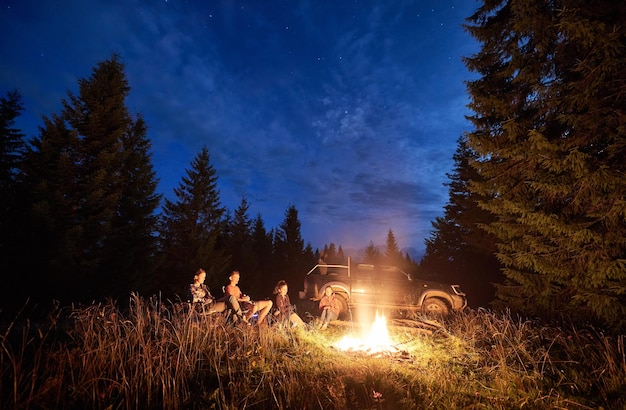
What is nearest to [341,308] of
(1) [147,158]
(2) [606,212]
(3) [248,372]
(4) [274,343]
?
(4) [274,343]

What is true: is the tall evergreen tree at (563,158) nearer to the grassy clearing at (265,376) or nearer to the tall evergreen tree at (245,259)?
the grassy clearing at (265,376)

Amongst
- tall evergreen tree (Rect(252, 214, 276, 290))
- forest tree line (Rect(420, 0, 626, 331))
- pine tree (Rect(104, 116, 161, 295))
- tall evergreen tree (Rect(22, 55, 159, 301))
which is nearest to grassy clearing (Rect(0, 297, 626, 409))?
forest tree line (Rect(420, 0, 626, 331))

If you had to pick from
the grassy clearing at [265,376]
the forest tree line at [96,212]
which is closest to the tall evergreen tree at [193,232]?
the forest tree line at [96,212]

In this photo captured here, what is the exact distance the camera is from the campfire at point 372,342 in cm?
544

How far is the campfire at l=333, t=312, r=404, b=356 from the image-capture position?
17.9 ft

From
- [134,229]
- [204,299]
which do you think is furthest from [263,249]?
[204,299]

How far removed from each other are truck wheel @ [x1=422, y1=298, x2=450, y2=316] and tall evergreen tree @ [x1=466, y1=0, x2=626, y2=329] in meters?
2.81

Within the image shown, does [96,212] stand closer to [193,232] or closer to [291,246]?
[193,232]

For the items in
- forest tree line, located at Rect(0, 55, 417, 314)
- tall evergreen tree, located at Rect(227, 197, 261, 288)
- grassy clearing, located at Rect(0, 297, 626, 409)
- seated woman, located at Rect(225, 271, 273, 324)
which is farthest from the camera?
tall evergreen tree, located at Rect(227, 197, 261, 288)

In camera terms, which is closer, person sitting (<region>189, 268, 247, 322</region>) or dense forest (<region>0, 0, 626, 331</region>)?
dense forest (<region>0, 0, 626, 331</region>)

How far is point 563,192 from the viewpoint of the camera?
5.89 meters

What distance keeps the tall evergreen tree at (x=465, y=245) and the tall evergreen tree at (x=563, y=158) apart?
176 cm

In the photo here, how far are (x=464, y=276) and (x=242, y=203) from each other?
80.2ft

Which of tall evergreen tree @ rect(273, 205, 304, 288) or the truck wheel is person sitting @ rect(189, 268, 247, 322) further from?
tall evergreen tree @ rect(273, 205, 304, 288)
